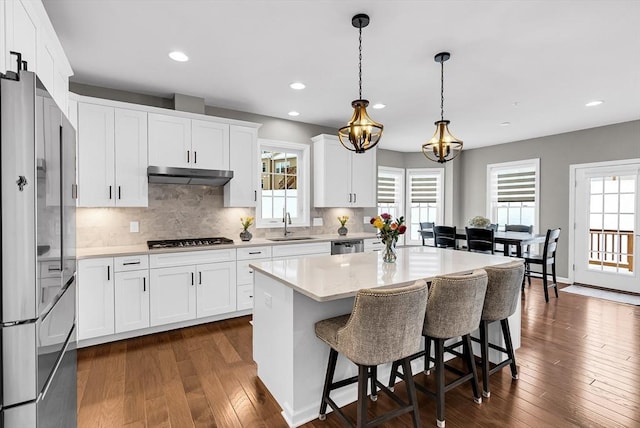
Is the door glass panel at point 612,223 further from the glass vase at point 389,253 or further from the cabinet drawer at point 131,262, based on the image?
the cabinet drawer at point 131,262

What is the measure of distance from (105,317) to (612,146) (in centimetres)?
740

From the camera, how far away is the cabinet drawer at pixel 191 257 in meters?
3.39

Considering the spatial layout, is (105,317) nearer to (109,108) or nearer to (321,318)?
(109,108)

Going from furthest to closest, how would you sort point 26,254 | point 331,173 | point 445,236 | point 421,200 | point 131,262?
point 421,200 → point 445,236 → point 331,173 → point 131,262 → point 26,254

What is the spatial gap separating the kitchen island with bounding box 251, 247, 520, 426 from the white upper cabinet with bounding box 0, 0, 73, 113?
1.74 metres

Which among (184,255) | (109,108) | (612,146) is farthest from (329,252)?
(612,146)

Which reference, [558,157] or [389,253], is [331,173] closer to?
[389,253]

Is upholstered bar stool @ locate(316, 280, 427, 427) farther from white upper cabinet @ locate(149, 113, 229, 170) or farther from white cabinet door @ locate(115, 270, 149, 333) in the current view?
white upper cabinet @ locate(149, 113, 229, 170)

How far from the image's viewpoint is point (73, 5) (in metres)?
2.20

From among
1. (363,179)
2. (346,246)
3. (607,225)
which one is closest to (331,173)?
(363,179)

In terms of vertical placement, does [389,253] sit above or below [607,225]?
below

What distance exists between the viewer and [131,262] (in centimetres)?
325

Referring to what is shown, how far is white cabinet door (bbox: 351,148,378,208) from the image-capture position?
17.3ft

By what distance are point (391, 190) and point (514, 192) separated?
2452 millimetres
